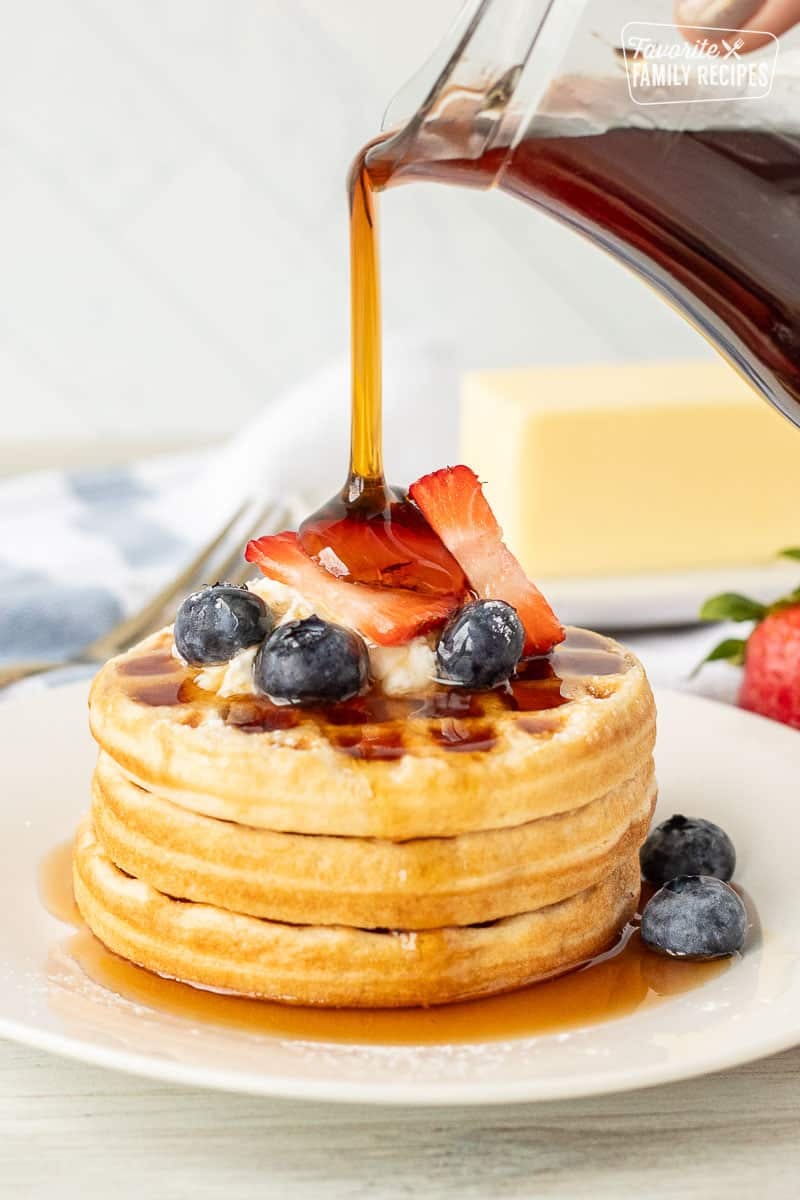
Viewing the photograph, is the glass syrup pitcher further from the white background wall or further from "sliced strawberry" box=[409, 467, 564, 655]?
the white background wall

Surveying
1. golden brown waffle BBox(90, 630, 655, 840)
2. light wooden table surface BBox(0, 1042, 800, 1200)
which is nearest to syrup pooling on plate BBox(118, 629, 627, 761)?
golden brown waffle BBox(90, 630, 655, 840)

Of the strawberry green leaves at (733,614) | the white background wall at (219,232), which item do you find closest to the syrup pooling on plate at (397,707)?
the strawberry green leaves at (733,614)

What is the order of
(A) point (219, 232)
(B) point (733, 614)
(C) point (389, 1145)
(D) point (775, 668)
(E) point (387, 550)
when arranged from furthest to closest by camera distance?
(A) point (219, 232), (B) point (733, 614), (D) point (775, 668), (E) point (387, 550), (C) point (389, 1145)

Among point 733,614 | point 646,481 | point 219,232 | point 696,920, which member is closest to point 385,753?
point 696,920

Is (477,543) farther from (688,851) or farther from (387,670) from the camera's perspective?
(688,851)

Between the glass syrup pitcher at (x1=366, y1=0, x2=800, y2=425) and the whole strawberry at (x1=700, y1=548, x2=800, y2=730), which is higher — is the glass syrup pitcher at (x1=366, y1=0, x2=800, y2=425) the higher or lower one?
the higher one

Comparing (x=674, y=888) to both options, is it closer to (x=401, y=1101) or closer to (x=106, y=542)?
(x=401, y=1101)

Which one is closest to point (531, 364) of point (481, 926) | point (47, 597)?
point (47, 597)
